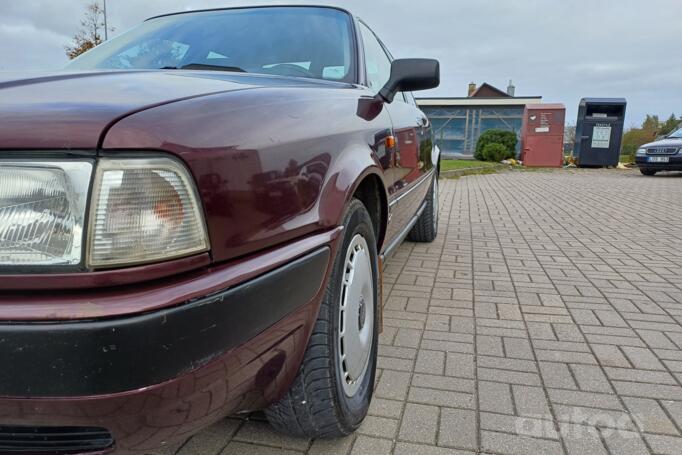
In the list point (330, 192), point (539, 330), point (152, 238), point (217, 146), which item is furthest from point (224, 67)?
point (539, 330)

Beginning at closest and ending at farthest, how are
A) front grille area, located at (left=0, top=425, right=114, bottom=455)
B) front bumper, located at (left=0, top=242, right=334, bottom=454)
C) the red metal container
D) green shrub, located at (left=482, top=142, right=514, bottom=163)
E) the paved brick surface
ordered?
front bumper, located at (left=0, top=242, right=334, bottom=454) → front grille area, located at (left=0, top=425, right=114, bottom=455) → the paved brick surface → the red metal container → green shrub, located at (left=482, top=142, right=514, bottom=163)

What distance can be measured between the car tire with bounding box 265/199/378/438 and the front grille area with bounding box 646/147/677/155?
14155 millimetres

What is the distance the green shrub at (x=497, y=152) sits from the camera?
17.6m

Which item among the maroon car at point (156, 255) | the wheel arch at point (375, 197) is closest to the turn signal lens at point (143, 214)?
the maroon car at point (156, 255)

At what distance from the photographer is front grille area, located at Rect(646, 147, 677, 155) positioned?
12.9 meters

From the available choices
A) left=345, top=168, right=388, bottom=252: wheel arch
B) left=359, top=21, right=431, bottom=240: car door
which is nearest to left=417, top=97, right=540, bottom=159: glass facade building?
left=359, top=21, right=431, bottom=240: car door

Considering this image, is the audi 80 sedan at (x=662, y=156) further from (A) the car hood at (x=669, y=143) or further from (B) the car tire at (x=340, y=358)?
(B) the car tire at (x=340, y=358)

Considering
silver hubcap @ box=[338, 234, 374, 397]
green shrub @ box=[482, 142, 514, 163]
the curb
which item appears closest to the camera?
silver hubcap @ box=[338, 234, 374, 397]

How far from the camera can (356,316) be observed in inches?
70.4

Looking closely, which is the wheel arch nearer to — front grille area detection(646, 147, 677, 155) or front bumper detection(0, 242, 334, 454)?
front bumper detection(0, 242, 334, 454)

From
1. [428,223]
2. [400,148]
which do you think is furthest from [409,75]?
[428,223]

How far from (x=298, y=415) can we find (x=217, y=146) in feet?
3.10

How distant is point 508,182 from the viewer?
1173cm

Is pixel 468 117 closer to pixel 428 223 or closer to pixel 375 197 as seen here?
pixel 428 223
